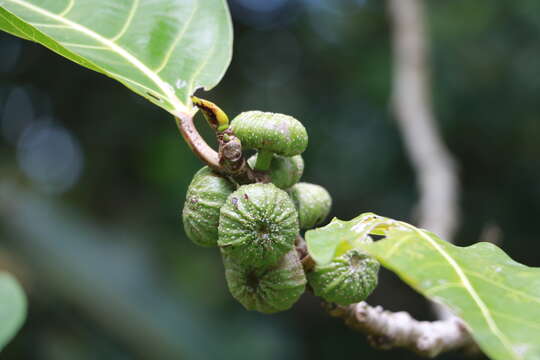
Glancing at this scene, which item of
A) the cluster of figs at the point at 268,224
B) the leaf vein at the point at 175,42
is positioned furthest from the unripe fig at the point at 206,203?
the leaf vein at the point at 175,42

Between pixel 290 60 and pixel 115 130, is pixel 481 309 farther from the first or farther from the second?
pixel 290 60

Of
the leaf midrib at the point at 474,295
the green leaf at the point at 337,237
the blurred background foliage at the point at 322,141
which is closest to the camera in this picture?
the leaf midrib at the point at 474,295

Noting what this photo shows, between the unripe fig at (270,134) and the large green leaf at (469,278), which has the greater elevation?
the unripe fig at (270,134)

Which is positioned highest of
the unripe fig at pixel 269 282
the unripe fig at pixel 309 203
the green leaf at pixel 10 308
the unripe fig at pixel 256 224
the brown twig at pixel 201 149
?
the unripe fig at pixel 309 203

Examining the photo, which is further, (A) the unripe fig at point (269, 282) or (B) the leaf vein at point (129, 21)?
(B) the leaf vein at point (129, 21)

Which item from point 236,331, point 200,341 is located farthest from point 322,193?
point 236,331

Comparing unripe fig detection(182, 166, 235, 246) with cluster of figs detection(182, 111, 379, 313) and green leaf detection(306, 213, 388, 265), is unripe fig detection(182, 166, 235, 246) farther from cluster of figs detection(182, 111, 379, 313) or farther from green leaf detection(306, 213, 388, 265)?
green leaf detection(306, 213, 388, 265)

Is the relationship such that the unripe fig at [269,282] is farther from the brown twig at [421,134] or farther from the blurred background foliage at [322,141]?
the blurred background foliage at [322,141]

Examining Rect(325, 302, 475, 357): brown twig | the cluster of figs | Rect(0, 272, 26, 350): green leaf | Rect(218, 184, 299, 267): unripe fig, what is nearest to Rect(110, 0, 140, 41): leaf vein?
the cluster of figs
